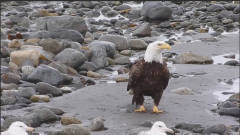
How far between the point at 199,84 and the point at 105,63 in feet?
12.7

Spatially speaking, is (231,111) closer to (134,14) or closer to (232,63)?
(232,63)

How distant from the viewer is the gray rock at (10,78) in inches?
528

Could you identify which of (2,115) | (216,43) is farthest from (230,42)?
(2,115)

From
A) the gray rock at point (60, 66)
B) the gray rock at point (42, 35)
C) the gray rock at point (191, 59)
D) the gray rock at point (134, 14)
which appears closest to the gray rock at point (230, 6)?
Answer: the gray rock at point (134, 14)

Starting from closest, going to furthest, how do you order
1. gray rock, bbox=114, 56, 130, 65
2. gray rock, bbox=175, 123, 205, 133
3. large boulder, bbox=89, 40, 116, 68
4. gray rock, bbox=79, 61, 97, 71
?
gray rock, bbox=175, 123, 205, 133 → gray rock, bbox=79, 61, 97, 71 → large boulder, bbox=89, 40, 116, 68 → gray rock, bbox=114, 56, 130, 65

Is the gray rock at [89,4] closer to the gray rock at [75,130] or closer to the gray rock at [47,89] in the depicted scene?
the gray rock at [47,89]

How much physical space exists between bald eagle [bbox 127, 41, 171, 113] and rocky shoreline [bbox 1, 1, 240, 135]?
0.99 meters

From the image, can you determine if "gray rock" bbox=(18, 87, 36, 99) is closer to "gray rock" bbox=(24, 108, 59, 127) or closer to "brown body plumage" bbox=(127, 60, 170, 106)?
"gray rock" bbox=(24, 108, 59, 127)

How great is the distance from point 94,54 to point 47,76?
10.3 ft

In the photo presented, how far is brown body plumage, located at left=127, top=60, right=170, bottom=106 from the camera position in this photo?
10.3 meters

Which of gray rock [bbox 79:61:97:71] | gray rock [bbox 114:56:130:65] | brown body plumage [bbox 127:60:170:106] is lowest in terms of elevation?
gray rock [bbox 114:56:130:65]

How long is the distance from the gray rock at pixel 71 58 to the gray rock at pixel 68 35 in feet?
10.6

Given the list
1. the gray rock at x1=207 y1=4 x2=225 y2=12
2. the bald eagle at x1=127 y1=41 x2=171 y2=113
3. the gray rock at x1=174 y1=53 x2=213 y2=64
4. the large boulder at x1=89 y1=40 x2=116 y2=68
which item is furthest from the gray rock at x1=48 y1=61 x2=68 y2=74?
the gray rock at x1=207 y1=4 x2=225 y2=12

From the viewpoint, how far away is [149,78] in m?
10.4
